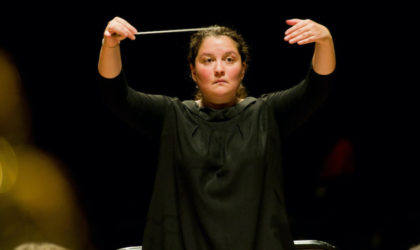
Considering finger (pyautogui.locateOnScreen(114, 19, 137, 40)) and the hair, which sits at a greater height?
finger (pyautogui.locateOnScreen(114, 19, 137, 40))

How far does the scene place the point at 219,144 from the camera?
1.20 m

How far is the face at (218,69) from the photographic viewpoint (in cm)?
124

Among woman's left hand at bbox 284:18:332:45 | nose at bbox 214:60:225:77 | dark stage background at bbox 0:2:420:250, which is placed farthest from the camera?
dark stage background at bbox 0:2:420:250

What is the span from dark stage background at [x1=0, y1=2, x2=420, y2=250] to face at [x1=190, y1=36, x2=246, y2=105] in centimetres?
151

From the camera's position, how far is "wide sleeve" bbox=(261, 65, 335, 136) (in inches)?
46.0

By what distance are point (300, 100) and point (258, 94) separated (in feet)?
5.99

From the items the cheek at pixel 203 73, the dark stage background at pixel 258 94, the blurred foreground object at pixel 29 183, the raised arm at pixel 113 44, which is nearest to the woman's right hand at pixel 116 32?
the raised arm at pixel 113 44

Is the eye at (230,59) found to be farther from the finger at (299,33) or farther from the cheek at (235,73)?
the finger at (299,33)

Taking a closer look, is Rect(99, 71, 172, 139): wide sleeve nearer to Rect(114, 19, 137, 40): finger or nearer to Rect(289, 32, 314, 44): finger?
Rect(114, 19, 137, 40): finger

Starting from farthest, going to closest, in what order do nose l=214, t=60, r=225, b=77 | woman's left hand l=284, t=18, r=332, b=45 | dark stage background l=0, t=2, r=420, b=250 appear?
dark stage background l=0, t=2, r=420, b=250, nose l=214, t=60, r=225, b=77, woman's left hand l=284, t=18, r=332, b=45

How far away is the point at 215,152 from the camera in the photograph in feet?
3.89

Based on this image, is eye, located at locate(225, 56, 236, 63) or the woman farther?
eye, located at locate(225, 56, 236, 63)

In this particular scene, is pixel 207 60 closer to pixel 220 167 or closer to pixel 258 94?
pixel 220 167

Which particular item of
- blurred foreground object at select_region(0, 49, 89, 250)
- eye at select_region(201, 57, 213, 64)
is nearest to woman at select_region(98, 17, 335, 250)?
eye at select_region(201, 57, 213, 64)
